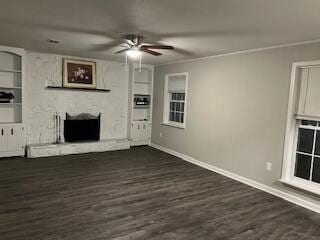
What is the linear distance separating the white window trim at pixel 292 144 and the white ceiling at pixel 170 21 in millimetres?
534

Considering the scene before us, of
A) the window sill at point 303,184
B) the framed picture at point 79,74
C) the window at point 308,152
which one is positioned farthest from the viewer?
the framed picture at point 79,74

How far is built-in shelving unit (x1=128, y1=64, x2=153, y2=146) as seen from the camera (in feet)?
22.9

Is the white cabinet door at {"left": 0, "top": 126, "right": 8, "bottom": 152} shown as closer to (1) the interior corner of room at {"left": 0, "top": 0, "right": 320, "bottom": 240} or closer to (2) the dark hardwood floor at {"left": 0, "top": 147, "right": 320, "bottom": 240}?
(1) the interior corner of room at {"left": 0, "top": 0, "right": 320, "bottom": 240}

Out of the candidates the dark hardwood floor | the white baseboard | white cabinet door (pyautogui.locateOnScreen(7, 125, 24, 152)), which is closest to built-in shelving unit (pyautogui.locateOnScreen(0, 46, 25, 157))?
white cabinet door (pyautogui.locateOnScreen(7, 125, 24, 152))

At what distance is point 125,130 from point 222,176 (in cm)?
334

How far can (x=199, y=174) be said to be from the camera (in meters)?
4.84

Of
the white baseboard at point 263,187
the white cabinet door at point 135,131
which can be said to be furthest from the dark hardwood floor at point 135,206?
the white cabinet door at point 135,131

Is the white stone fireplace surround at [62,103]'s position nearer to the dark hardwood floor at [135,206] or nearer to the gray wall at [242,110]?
the dark hardwood floor at [135,206]

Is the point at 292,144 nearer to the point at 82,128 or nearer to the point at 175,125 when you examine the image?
the point at 175,125

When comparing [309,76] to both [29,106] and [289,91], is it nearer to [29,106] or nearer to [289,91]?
[289,91]

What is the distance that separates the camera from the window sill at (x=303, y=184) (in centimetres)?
347

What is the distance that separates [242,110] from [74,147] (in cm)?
399

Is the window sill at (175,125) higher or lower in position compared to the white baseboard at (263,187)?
higher

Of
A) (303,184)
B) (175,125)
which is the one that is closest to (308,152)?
(303,184)
